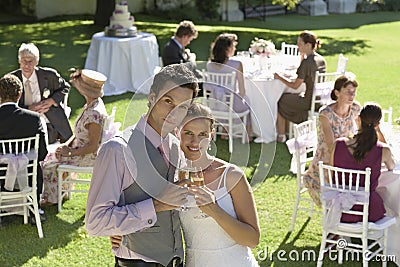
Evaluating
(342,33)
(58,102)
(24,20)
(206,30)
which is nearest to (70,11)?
(24,20)

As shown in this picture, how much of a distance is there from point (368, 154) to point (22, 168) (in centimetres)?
266

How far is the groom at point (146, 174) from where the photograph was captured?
2.10 m

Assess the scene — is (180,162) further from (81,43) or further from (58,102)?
(81,43)

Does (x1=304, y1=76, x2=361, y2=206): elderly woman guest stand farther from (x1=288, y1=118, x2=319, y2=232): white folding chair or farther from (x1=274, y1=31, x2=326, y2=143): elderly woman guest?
(x1=274, y1=31, x2=326, y2=143): elderly woman guest

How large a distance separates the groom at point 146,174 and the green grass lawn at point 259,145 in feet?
0.29

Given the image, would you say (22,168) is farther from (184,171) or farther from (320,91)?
(320,91)

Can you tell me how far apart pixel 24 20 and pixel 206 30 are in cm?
576

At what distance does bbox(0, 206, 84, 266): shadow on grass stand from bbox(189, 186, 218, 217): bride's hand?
3.02 m

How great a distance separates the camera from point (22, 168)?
514 centimetres

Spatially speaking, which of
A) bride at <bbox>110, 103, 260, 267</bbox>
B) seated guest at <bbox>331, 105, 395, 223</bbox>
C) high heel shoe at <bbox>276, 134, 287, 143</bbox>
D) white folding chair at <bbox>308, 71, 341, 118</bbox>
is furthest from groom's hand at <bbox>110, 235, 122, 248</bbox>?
high heel shoe at <bbox>276, 134, 287, 143</bbox>

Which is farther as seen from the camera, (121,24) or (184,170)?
(121,24)

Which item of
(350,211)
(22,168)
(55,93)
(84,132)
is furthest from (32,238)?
(350,211)

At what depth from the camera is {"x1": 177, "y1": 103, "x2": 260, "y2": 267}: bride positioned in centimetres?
213

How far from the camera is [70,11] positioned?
21.0m
